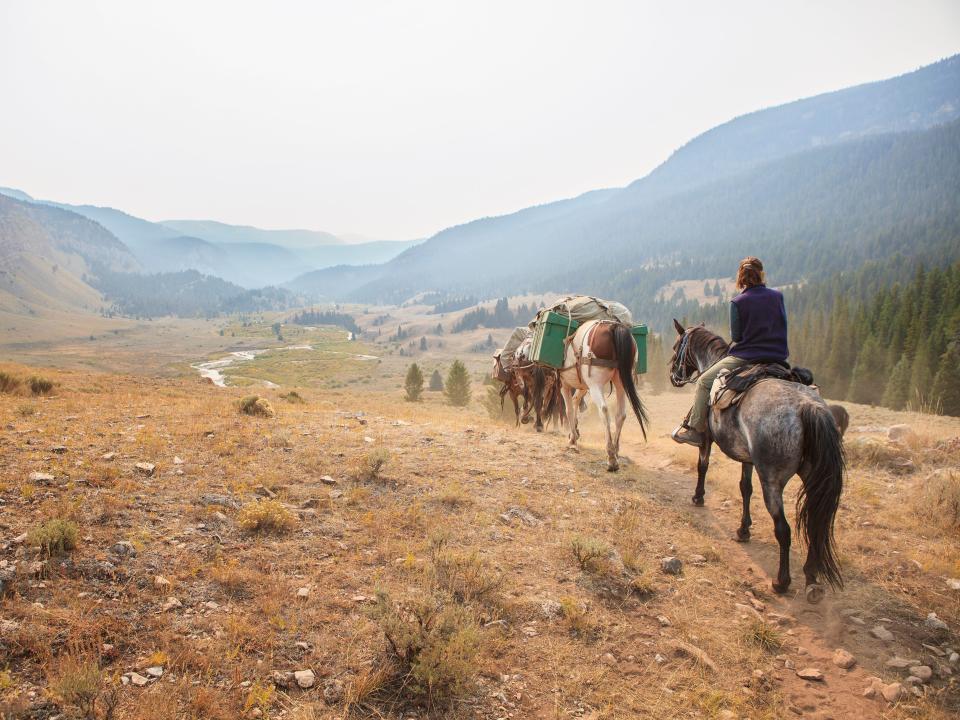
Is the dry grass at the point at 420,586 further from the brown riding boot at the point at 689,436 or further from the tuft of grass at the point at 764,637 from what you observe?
the brown riding boot at the point at 689,436

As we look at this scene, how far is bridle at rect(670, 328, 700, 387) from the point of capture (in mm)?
8906

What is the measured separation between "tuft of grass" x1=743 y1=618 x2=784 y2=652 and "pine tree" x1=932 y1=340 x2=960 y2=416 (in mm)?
52620

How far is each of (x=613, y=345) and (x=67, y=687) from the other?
9806 millimetres

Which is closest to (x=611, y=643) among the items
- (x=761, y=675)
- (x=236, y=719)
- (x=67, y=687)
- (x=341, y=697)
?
(x=761, y=675)

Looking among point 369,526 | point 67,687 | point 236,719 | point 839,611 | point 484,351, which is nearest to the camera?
point 67,687

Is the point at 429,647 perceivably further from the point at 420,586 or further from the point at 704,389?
the point at 704,389

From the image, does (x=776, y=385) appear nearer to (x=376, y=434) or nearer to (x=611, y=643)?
(x=611, y=643)

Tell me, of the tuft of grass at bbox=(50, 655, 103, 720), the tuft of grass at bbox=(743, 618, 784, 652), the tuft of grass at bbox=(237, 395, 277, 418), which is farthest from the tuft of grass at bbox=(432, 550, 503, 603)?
the tuft of grass at bbox=(237, 395, 277, 418)

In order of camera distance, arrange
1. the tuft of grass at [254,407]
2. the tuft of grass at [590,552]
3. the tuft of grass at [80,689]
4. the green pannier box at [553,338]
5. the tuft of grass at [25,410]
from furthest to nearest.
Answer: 1. the tuft of grass at [254,407]
2. the green pannier box at [553,338]
3. the tuft of grass at [25,410]
4. the tuft of grass at [590,552]
5. the tuft of grass at [80,689]

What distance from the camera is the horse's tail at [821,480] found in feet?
18.5

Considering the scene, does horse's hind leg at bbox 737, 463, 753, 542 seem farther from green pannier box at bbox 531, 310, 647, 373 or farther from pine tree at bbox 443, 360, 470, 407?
pine tree at bbox 443, 360, 470, 407

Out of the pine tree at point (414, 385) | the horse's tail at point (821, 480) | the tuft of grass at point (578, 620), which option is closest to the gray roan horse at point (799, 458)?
the horse's tail at point (821, 480)

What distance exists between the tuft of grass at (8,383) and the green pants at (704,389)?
18309mm

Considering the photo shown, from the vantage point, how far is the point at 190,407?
12125 millimetres
